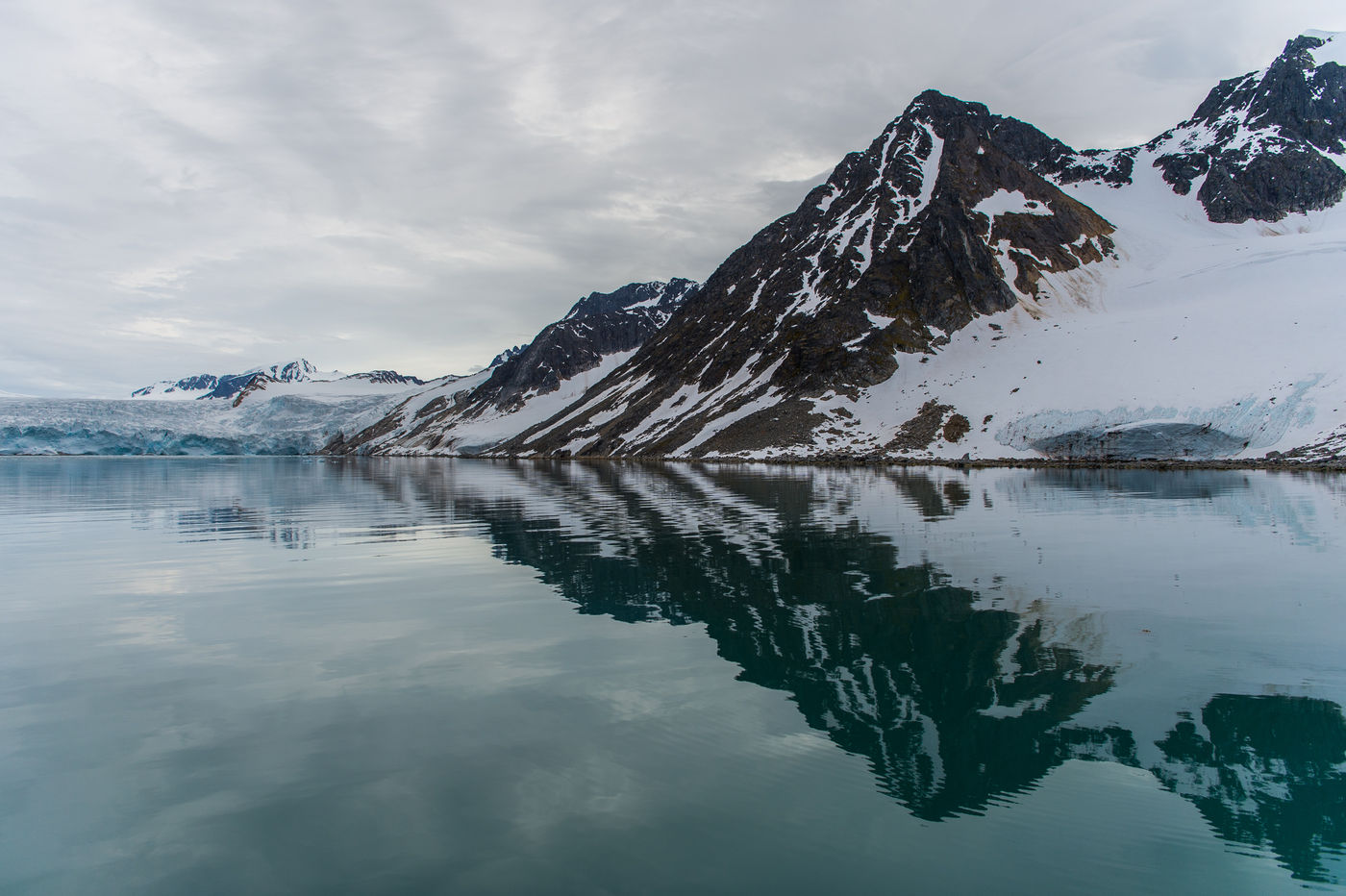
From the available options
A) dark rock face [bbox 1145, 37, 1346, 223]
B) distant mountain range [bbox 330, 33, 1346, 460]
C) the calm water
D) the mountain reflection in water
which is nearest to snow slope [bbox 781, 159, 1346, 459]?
distant mountain range [bbox 330, 33, 1346, 460]

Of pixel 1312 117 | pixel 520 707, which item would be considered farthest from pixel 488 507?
pixel 1312 117

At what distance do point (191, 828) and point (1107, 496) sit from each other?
46052 millimetres

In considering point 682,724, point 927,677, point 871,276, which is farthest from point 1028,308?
point 682,724

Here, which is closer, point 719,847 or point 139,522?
point 719,847

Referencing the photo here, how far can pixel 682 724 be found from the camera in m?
Result: 10.1

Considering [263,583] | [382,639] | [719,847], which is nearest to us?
[719,847]

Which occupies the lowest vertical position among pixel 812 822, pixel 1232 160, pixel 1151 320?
pixel 812 822

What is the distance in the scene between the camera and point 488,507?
1677 inches

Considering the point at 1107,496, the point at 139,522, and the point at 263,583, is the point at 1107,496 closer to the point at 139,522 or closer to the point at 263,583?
the point at 263,583

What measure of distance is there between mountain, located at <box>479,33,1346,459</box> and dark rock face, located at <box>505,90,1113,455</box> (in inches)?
22.0

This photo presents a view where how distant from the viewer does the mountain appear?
85.6 meters

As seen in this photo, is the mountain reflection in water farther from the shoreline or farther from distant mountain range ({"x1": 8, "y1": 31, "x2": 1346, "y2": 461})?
distant mountain range ({"x1": 8, "y1": 31, "x2": 1346, "y2": 461})

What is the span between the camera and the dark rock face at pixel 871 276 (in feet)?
420

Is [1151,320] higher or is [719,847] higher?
[1151,320]
